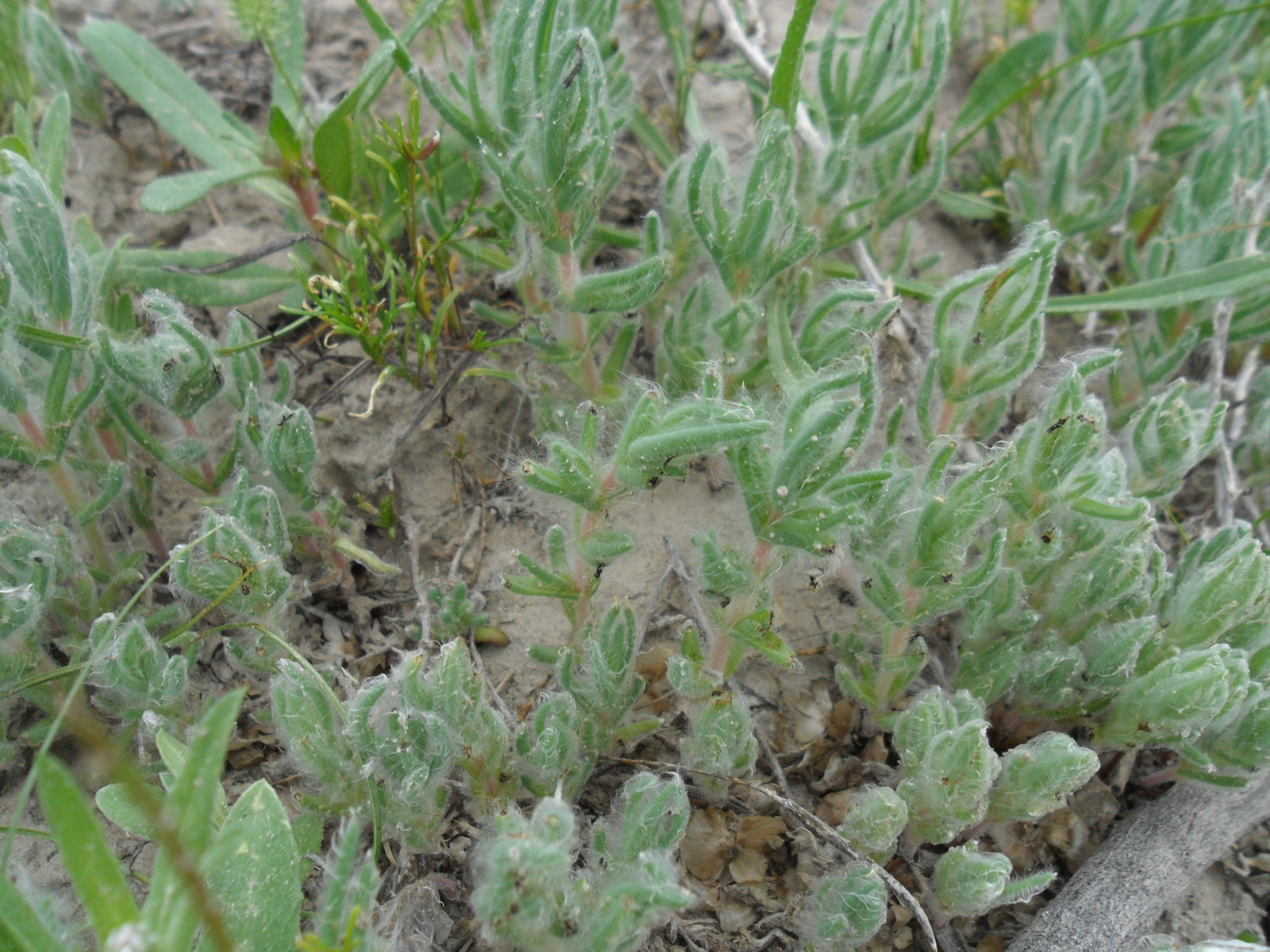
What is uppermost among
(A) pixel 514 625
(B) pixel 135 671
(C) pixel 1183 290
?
(B) pixel 135 671

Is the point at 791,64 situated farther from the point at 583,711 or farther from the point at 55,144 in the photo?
the point at 55,144

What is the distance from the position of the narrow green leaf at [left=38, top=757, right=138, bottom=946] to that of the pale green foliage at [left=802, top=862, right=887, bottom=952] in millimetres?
1457

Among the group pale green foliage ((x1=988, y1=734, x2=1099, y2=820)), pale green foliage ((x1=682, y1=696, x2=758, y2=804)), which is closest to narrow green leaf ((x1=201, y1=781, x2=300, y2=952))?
pale green foliage ((x1=682, y1=696, x2=758, y2=804))

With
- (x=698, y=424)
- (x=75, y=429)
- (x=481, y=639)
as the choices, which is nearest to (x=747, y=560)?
(x=698, y=424)

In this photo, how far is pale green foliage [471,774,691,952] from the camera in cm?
179

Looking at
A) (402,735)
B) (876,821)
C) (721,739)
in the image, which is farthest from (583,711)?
(876,821)

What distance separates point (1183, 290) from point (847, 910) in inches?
89.0

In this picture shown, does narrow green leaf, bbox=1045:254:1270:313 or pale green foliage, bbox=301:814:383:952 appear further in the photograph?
narrow green leaf, bbox=1045:254:1270:313

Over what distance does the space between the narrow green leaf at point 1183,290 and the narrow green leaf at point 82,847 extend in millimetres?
2776

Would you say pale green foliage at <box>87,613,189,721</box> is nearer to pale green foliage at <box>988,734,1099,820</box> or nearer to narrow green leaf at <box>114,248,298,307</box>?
narrow green leaf at <box>114,248,298,307</box>

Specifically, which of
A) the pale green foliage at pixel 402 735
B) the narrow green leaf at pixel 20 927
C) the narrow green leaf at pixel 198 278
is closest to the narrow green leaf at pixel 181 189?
the narrow green leaf at pixel 198 278

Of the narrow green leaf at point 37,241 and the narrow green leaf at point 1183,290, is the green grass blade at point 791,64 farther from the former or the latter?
the narrow green leaf at point 37,241

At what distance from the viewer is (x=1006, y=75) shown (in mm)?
3936

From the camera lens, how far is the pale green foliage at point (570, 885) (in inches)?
70.5
